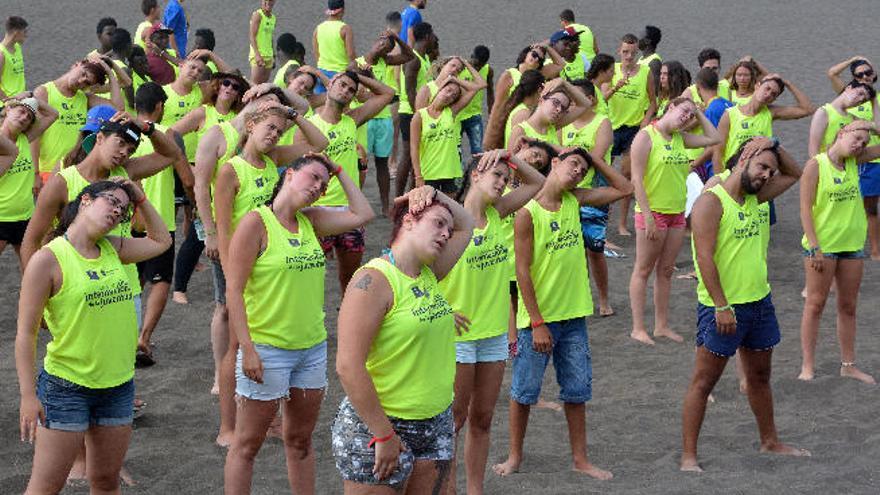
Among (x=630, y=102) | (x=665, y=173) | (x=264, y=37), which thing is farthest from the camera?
(x=264, y=37)

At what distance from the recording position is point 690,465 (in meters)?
8.48

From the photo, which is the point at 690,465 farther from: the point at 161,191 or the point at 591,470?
the point at 161,191

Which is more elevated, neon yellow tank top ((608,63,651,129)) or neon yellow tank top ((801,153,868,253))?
neon yellow tank top ((608,63,651,129))

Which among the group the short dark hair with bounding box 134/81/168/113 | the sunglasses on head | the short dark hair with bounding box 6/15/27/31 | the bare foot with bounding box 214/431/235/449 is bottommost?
the bare foot with bounding box 214/431/235/449

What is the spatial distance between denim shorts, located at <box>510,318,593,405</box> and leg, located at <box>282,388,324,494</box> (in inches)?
56.8

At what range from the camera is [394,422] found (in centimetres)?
571

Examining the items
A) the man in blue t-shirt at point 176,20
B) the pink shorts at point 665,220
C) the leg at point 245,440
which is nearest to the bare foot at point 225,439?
the leg at point 245,440

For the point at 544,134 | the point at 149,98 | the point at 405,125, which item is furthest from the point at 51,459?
the point at 405,125

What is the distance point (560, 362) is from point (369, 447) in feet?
9.10

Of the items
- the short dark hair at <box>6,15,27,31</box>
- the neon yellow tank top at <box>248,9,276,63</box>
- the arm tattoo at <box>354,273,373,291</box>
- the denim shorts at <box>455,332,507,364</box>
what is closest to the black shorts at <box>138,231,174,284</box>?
the denim shorts at <box>455,332,507,364</box>

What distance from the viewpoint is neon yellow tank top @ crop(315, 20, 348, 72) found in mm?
17359

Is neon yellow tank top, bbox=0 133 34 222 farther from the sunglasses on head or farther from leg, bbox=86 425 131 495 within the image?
leg, bbox=86 425 131 495

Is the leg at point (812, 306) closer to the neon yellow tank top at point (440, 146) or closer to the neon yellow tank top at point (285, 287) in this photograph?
the neon yellow tank top at point (440, 146)

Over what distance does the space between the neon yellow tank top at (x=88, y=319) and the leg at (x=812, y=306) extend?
5.55 meters
